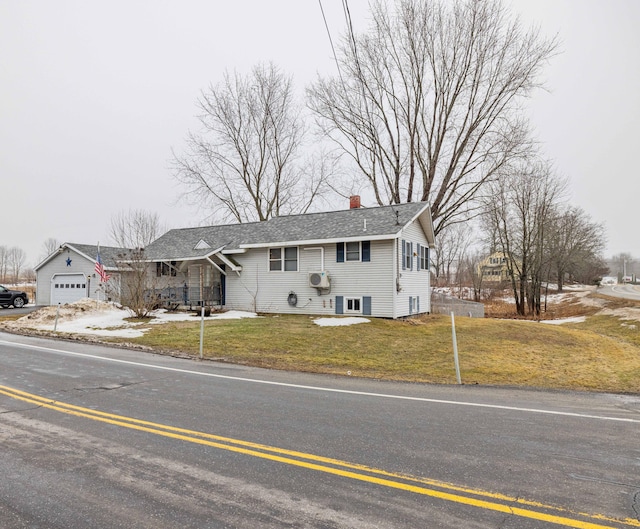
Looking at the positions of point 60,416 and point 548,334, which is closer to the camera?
point 60,416

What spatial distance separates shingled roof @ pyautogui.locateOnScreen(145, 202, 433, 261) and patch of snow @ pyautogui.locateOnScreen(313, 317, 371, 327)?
367 cm

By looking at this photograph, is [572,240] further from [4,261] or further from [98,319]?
[4,261]

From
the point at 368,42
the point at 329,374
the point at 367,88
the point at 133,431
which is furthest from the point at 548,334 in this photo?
the point at 368,42

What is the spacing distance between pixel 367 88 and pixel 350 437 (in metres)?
27.3

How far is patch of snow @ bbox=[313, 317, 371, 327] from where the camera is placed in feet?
55.7

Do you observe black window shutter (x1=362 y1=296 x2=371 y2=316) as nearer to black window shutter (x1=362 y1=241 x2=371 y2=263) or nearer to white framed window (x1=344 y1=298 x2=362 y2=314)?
white framed window (x1=344 y1=298 x2=362 y2=314)

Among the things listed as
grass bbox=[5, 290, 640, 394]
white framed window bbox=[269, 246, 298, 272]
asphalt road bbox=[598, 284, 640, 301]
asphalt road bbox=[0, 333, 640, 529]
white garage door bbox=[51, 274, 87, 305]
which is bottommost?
grass bbox=[5, 290, 640, 394]

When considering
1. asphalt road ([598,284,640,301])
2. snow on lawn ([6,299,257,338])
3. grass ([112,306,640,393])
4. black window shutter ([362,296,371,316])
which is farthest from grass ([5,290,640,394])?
asphalt road ([598,284,640,301])

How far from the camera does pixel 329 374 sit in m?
9.09

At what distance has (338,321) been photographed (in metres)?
17.7

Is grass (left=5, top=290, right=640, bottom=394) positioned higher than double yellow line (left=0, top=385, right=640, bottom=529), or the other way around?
double yellow line (left=0, top=385, right=640, bottom=529)

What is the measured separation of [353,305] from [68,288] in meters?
23.8

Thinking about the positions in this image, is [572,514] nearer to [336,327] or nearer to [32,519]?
[32,519]

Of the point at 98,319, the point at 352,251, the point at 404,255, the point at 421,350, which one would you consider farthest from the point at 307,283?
the point at 98,319
